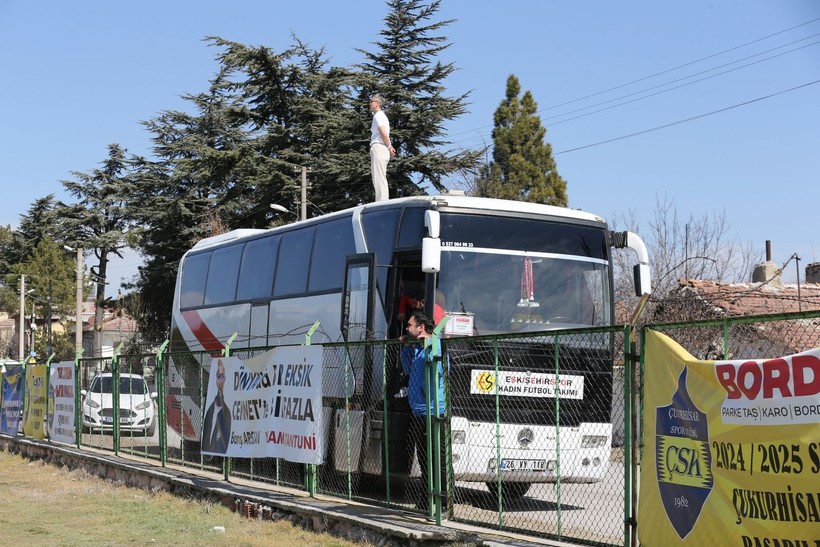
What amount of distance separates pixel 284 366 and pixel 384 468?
1617 millimetres

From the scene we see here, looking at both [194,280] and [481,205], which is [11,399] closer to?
[194,280]

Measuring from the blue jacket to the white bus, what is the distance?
0.24 metres

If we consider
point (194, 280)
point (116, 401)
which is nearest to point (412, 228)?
point (116, 401)

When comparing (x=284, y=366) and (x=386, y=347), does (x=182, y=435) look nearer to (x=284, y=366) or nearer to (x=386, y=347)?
(x=284, y=366)

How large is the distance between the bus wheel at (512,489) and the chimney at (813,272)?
92.3ft

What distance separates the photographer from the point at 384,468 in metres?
10.6

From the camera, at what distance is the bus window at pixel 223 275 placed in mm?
17641

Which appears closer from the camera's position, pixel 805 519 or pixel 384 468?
pixel 805 519

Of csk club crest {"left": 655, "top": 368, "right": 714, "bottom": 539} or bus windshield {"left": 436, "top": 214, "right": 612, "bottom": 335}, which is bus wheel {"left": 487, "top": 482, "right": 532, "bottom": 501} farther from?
csk club crest {"left": 655, "top": 368, "right": 714, "bottom": 539}

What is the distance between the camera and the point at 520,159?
52344mm

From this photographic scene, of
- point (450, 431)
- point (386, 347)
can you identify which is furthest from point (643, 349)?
point (386, 347)

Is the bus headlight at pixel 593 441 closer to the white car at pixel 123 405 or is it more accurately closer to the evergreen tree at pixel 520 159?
the white car at pixel 123 405

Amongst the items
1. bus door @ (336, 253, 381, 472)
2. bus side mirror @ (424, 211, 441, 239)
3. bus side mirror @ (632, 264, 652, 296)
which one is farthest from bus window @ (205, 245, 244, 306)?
bus side mirror @ (632, 264, 652, 296)

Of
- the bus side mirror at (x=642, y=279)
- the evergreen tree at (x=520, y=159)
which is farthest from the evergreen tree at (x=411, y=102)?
the bus side mirror at (x=642, y=279)
